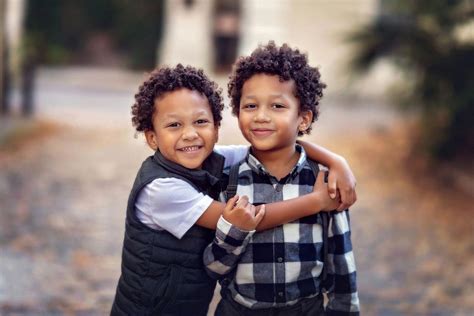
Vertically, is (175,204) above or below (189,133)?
below

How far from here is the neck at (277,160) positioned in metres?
2.51

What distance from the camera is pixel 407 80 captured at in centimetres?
789

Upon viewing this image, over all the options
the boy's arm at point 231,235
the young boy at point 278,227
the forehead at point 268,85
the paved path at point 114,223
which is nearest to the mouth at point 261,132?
the young boy at point 278,227

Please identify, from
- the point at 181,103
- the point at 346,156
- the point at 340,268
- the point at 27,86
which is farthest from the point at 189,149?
the point at 27,86

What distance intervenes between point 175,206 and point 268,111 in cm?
40

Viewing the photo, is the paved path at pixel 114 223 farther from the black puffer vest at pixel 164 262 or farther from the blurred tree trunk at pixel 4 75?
the black puffer vest at pixel 164 262

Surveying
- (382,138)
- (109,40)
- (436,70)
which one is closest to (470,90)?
(436,70)

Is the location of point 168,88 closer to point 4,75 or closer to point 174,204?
point 174,204

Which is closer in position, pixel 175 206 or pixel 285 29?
pixel 175 206

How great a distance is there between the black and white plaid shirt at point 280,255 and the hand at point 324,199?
33 mm

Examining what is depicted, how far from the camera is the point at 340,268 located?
251cm

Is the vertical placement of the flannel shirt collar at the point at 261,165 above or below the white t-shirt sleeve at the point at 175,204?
above

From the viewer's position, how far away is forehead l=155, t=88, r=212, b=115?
2443 millimetres

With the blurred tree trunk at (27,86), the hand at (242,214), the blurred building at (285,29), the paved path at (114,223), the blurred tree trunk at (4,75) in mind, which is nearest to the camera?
the hand at (242,214)
